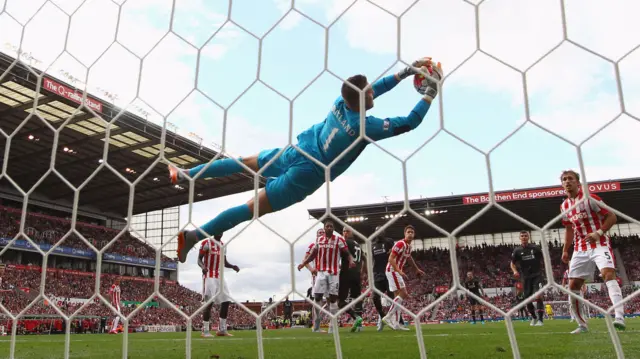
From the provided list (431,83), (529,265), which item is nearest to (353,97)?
(431,83)

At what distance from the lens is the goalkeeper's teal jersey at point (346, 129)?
2.00 meters

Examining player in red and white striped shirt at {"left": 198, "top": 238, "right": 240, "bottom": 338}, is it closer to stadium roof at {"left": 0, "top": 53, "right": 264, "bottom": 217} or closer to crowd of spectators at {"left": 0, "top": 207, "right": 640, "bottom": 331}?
stadium roof at {"left": 0, "top": 53, "right": 264, "bottom": 217}

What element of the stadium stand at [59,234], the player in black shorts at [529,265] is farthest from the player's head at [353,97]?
the player in black shorts at [529,265]

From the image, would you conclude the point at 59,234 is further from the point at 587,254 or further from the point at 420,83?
the point at 420,83

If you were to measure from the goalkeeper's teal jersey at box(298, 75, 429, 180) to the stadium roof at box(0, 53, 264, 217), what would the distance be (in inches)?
16.5

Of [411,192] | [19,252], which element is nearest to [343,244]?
[411,192]

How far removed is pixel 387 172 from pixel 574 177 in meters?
1.50

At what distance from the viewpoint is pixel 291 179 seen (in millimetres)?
2240

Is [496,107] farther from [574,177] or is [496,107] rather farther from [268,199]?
[574,177]

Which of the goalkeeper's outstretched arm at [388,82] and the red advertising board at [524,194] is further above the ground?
the red advertising board at [524,194]

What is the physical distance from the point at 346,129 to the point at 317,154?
20cm

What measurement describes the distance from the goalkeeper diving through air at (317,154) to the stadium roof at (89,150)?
0.18 meters

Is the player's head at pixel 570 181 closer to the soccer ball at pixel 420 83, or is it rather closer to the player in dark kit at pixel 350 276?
the soccer ball at pixel 420 83

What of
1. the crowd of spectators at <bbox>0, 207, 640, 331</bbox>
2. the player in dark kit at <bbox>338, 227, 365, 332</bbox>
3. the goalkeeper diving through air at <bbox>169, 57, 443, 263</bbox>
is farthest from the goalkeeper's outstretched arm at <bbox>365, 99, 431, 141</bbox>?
the crowd of spectators at <bbox>0, 207, 640, 331</bbox>
